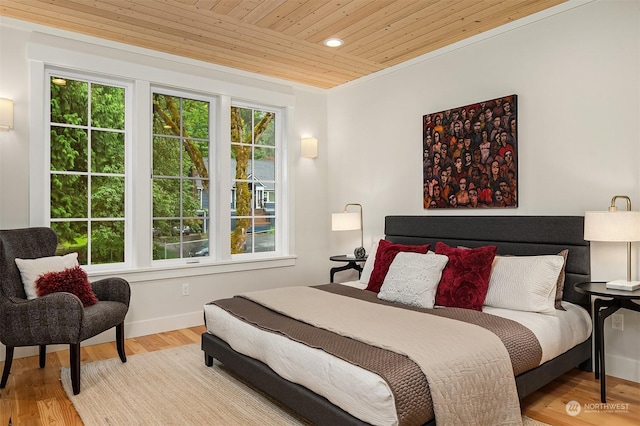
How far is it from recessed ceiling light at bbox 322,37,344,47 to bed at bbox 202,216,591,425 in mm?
1779

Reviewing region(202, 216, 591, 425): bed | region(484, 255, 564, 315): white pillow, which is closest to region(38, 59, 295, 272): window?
region(202, 216, 591, 425): bed

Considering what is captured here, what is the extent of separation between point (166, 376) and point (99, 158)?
6.90ft

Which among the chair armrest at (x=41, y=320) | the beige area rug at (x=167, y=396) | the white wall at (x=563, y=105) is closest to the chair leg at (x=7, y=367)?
the chair armrest at (x=41, y=320)

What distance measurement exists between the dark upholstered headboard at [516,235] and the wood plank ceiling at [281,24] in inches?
63.2

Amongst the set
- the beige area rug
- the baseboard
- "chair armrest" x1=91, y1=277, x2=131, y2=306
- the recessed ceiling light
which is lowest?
the beige area rug

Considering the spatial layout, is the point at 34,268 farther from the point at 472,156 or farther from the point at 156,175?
the point at 472,156

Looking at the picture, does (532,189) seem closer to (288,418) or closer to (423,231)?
(423,231)

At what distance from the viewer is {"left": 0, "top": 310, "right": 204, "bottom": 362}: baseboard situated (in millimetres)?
3611

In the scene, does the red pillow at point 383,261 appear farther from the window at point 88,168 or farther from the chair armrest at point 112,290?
the window at point 88,168

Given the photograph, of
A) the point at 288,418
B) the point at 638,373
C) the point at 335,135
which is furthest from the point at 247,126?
the point at 638,373

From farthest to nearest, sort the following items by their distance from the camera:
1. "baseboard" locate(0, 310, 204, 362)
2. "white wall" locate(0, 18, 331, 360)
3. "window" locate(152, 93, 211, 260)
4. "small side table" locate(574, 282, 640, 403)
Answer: "window" locate(152, 93, 211, 260) < "baseboard" locate(0, 310, 204, 362) < "white wall" locate(0, 18, 331, 360) < "small side table" locate(574, 282, 640, 403)

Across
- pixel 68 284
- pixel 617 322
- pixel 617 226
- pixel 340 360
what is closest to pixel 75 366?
pixel 68 284

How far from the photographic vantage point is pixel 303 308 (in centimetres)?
291

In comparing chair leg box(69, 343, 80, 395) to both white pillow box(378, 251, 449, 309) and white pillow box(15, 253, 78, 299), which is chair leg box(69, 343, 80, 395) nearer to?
white pillow box(15, 253, 78, 299)
